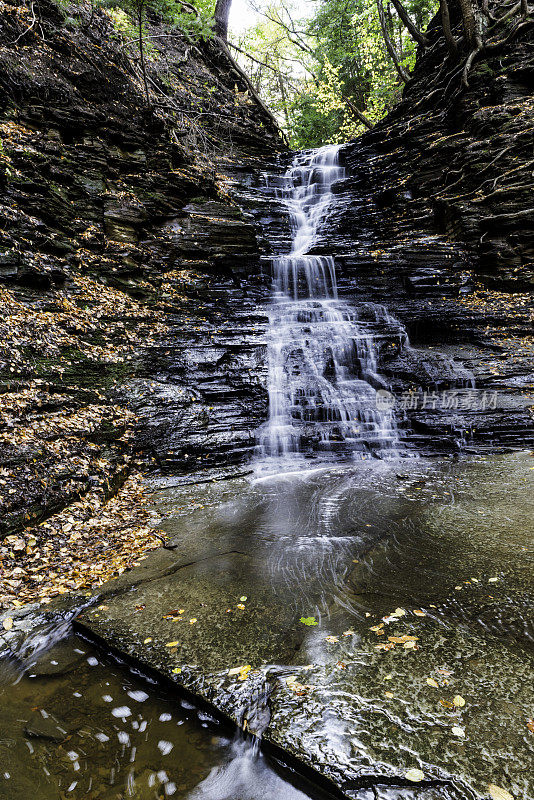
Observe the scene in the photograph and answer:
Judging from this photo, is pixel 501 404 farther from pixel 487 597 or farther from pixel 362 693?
pixel 362 693

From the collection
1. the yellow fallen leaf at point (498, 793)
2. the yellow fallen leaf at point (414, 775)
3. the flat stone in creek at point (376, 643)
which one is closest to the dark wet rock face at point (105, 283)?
the flat stone in creek at point (376, 643)

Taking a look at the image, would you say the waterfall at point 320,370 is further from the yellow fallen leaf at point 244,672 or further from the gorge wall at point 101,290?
the yellow fallen leaf at point 244,672

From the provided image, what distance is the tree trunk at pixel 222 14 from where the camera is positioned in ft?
62.8

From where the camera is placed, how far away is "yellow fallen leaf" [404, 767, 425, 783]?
1658mm

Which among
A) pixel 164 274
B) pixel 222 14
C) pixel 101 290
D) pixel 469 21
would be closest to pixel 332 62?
pixel 222 14

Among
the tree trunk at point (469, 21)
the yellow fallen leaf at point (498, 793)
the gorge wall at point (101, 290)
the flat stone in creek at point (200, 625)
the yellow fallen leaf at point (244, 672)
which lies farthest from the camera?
the tree trunk at point (469, 21)

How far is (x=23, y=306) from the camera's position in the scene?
708 cm

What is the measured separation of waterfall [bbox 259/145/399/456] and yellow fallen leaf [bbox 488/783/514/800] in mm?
5896

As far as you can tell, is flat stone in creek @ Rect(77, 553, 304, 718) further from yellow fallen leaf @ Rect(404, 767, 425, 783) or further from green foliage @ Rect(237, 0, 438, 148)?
green foliage @ Rect(237, 0, 438, 148)

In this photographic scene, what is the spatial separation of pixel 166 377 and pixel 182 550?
179 inches

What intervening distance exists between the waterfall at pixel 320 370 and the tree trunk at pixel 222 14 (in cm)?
1660

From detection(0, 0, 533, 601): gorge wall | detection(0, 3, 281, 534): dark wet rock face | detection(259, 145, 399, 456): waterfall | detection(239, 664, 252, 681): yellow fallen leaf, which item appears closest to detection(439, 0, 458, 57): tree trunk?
detection(0, 0, 533, 601): gorge wall

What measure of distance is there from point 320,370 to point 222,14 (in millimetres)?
22107

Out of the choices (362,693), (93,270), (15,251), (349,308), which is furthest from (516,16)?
(362,693)
